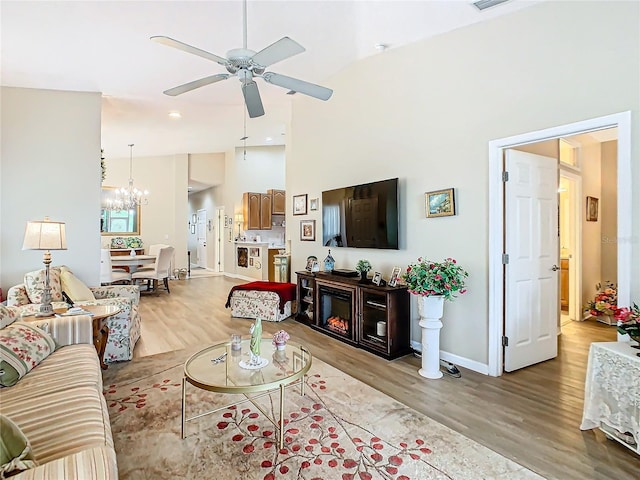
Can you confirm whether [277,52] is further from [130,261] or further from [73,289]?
[130,261]

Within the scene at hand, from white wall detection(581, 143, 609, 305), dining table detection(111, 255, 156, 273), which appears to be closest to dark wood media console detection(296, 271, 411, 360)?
white wall detection(581, 143, 609, 305)

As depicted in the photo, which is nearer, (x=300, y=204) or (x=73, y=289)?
(x=73, y=289)

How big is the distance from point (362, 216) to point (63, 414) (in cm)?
336

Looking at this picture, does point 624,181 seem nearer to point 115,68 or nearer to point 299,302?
point 299,302

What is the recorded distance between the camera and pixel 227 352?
264cm

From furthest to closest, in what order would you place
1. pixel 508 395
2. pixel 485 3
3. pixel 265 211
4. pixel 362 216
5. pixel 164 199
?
pixel 164 199 < pixel 265 211 < pixel 362 216 < pixel 485 3 < pixel 508 395

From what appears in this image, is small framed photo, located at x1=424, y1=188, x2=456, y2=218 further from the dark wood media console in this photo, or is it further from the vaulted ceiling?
the vaulted ceiling

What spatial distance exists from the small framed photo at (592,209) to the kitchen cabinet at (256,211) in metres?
6.66

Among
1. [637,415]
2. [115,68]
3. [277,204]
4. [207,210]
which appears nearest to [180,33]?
[115,68]

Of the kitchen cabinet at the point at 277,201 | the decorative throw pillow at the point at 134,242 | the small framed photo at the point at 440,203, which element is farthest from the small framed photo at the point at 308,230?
the decorative throw pillow at the point at 134,242

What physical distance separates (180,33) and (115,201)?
697 centimetres

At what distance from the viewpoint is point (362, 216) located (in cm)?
434

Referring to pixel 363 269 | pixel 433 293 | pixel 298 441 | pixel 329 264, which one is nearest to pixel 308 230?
pixel 329 264

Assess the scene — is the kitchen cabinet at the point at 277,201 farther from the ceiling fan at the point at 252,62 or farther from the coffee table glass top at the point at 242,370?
the coffee table glass top at the point at 242,370
